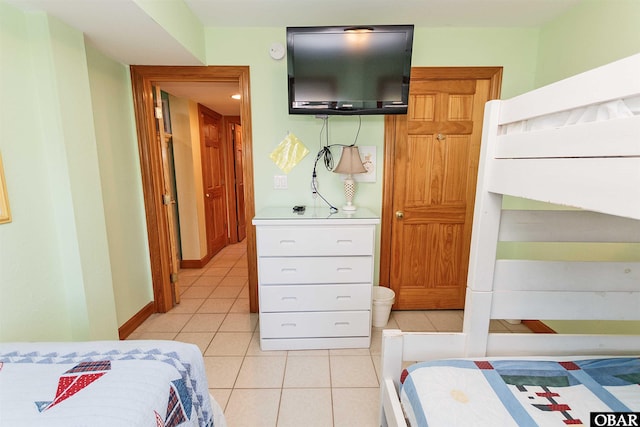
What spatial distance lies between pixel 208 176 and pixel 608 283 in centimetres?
389

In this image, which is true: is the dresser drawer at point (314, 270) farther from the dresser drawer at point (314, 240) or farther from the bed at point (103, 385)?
the bed at point (103, 385)

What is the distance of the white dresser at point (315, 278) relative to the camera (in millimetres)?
1865

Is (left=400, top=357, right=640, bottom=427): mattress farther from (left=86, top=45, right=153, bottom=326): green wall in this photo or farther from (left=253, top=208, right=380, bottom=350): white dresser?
(left=86, top=45, right=153, bottom=326): green wall

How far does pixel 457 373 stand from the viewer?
1047 millimetres

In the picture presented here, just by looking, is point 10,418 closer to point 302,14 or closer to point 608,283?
point 608,283

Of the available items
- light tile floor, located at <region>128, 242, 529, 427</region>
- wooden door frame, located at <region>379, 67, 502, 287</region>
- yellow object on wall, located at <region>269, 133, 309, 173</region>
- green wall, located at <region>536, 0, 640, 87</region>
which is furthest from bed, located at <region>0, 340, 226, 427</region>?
green wall, located at <region>536, 0, 640, 87</region>

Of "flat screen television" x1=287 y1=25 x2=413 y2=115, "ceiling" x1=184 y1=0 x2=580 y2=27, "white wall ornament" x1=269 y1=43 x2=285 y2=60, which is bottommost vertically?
"flat screen television" x1=287 y1=25 x2=413 y2=115

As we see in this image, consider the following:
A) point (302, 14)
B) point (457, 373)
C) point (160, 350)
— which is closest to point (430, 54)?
point (302, 14)

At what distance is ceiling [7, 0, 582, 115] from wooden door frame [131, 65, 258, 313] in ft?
0.34

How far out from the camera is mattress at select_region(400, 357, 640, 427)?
88 cm

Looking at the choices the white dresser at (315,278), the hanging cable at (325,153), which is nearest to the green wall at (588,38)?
the hanging cable at (325,153)

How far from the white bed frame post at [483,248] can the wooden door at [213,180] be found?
11.0 feet

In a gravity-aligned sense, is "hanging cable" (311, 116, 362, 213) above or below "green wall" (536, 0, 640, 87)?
below

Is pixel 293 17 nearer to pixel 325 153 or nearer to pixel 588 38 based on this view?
pixel 325 153
